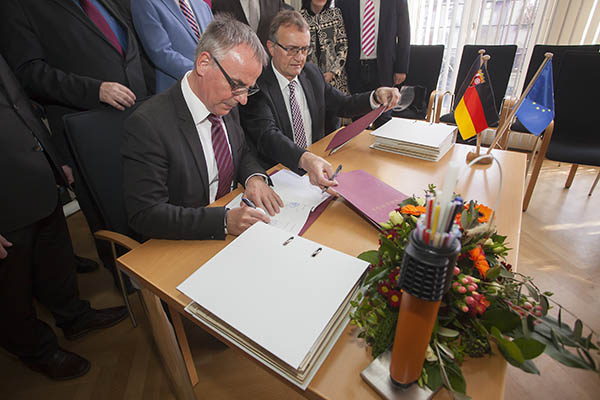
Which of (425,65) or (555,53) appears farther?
(425,65)

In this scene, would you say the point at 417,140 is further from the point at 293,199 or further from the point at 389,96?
the point at 293,199

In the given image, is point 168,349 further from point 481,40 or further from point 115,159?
point 481,40

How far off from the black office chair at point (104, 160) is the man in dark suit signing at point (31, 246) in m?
0.25

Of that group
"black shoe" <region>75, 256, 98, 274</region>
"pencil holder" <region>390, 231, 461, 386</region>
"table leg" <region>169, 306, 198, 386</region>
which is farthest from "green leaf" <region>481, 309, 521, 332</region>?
"black shoe" <region>75, 256, 98, 274</region>

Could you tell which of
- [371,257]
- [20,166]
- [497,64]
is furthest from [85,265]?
[497,64]

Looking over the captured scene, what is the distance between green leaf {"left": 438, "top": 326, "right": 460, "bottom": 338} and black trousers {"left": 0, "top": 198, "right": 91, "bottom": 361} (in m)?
1.50

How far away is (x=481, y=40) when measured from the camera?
3.40m

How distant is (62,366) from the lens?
1417 mm

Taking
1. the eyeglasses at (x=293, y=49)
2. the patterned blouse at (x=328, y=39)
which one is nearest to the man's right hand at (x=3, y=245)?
the eyeglasses at (x=293, y=49)

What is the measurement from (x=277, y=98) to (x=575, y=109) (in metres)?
2.56

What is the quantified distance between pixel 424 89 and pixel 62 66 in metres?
3.26

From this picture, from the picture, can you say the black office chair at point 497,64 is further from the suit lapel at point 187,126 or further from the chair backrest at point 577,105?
the suit lapel at point 187,126

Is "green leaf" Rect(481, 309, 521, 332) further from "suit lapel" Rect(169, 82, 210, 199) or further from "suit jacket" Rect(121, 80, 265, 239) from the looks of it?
"suit lapel" Rect(169, 82, 210, 199)

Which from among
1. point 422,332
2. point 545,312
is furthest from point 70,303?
point 545,312
